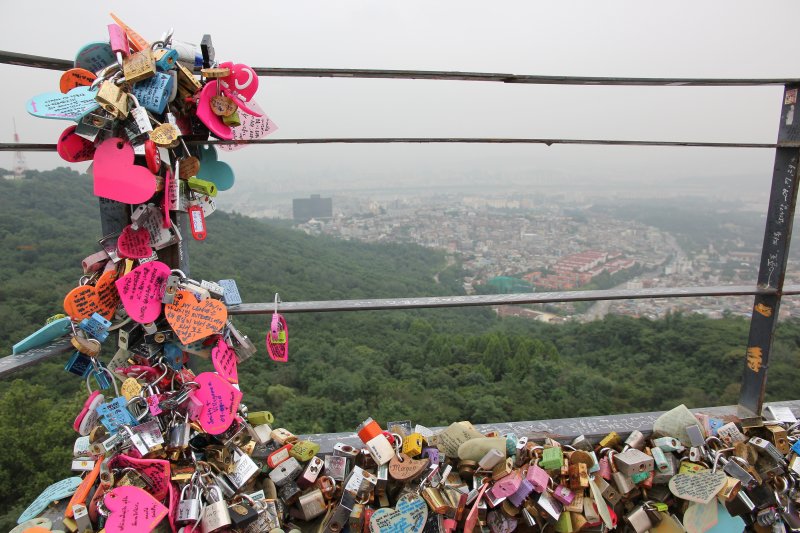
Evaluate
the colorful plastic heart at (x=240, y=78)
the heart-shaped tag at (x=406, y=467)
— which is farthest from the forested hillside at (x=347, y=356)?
the colorful plastic heart at (x=240, y=78)

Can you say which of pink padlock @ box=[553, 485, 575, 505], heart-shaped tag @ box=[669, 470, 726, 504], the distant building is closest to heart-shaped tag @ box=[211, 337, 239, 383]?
pink padlock @ box=[553, 485, 575, 505]

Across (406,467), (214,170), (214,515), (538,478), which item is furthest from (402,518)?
(214,170)

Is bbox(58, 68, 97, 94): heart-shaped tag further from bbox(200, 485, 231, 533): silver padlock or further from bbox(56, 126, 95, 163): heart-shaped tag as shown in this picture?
bbox(200, 485, 231, 533): silver padlock

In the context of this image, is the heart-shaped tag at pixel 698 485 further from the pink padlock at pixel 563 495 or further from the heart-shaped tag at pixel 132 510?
the heart-shaped tag at pixel 132 510

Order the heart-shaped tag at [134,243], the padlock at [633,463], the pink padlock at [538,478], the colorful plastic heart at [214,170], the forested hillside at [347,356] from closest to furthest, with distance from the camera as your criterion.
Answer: the heart-shaped tag at [134,243]
the colorful plastic heart at [214,170]
the pink padlock at [538,478]
the padlock at [633,463]
the forested hillside at [347,356]

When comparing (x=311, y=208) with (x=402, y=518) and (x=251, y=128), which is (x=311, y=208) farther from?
(x=402, y=518)

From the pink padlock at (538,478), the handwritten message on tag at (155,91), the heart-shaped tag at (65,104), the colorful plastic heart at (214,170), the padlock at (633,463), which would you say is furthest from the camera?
the padlock at (633,463)
